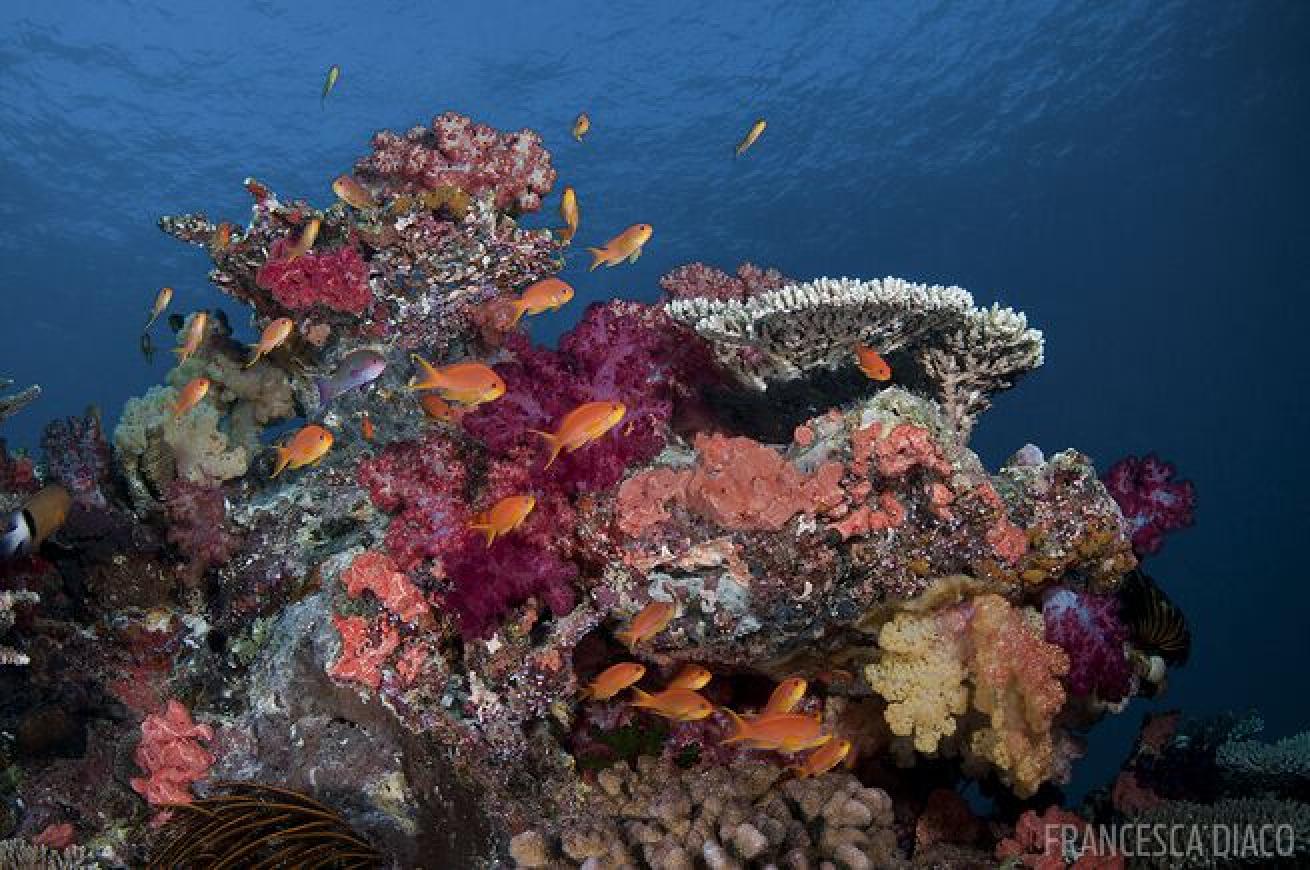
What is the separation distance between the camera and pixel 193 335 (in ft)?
18.0

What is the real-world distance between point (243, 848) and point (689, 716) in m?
2.17

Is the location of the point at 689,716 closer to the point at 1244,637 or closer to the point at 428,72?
the point at 428,72

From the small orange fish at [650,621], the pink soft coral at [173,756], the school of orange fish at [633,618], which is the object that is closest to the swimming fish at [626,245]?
the school of orange fish at [633,618]

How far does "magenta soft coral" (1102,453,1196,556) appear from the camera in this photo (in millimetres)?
4367

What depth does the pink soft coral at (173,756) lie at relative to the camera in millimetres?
3729

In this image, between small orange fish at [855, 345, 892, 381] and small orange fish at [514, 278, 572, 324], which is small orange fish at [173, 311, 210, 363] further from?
small orange fish at [855, 345, 892, 381]

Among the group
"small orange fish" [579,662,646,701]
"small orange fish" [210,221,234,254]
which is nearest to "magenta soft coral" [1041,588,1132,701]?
"small orange fish" [579,662,646,701]

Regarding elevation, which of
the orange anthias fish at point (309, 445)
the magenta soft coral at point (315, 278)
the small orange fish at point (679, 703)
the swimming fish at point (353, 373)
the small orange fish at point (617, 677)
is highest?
the magenta soft coral at point (315, 278)

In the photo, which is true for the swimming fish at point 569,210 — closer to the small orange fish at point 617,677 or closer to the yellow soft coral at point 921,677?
the small orange fish at point 617,677

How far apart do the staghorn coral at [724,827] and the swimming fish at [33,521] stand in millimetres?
2946

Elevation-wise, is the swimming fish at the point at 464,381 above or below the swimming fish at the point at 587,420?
above

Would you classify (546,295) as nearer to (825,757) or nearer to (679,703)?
(679,703)

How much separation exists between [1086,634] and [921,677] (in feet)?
3.19

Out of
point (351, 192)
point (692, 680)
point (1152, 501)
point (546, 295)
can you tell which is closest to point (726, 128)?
point (351, 192)
